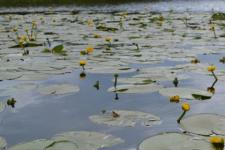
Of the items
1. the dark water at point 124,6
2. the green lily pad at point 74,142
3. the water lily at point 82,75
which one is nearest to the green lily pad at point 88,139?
the green lily pad at point 74,142

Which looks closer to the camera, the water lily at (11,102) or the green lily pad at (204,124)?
the green lily pad at (204,124)

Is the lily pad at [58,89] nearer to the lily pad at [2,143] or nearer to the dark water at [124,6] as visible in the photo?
the lily pad at [2,143]

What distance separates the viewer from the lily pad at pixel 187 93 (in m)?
2.36

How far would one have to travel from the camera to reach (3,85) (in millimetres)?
2760

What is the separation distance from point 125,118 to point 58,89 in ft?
2.57

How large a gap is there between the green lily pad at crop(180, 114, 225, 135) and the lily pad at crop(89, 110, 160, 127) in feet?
0.53

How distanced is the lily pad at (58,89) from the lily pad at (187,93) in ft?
2.02

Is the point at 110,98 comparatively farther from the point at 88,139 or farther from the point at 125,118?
the point at 88,139

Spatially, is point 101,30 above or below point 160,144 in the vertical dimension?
above

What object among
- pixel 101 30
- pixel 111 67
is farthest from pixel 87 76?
pixel 101 30

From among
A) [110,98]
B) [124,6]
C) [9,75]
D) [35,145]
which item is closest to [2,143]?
[35,145]

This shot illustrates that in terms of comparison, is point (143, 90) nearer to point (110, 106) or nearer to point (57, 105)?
point (110, 106)

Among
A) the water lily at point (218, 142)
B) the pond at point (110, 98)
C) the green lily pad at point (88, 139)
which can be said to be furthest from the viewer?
the pond at point (110, 98)

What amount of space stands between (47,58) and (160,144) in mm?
2553
